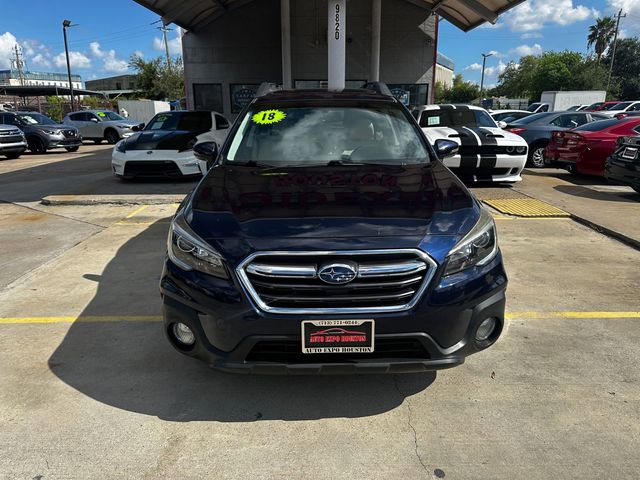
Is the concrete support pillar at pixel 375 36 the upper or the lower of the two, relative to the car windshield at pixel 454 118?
upper

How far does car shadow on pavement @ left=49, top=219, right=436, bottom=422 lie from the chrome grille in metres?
0.74

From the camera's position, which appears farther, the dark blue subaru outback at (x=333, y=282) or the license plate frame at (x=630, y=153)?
the license plate frame at (x=630, y=153)

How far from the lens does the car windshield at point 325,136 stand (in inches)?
145

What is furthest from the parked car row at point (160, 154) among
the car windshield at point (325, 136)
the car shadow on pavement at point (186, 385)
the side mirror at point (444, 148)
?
the car shadow on pavement at point (186, 385)

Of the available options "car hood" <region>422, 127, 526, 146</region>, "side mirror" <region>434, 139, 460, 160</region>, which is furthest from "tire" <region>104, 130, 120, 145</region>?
"side mirror" <region>434, 139, 460, 160</region>

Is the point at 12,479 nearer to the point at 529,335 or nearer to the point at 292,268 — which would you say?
the point at 292,268

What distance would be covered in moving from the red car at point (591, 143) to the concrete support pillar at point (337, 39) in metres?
5.36

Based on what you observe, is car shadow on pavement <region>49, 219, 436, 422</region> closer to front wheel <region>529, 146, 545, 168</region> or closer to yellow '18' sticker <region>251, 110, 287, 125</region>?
yellow '18' sticker <region>251, 110, 287, 125</region>

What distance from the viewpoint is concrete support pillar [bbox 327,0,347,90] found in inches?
463

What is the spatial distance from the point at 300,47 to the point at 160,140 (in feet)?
34.0

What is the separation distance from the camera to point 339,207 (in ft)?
8.79

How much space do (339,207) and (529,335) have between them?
200 cm

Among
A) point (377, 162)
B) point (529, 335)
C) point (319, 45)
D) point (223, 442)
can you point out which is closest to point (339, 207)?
point (377, 162)

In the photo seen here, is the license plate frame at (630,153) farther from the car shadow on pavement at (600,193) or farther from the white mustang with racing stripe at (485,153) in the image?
the white mustang with racing stripe at (485,153)
